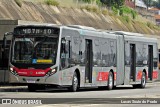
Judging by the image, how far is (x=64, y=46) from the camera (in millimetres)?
28469

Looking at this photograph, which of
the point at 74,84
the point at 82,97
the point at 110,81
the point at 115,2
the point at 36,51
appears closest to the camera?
the point at 82,97

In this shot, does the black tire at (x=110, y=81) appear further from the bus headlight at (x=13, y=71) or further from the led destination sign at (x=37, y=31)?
the bus headlight at (x=13, y=71)

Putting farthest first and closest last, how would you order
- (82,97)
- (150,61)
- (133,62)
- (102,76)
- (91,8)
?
(91,8), (150,61), (133,62), (102,76), (82,97)

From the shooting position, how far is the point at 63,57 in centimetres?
2839

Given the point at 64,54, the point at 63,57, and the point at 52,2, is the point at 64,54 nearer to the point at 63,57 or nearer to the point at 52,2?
the point at 63,57

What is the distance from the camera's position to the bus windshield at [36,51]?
2808cm

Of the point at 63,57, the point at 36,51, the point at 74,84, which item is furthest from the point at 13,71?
the point at 74,84

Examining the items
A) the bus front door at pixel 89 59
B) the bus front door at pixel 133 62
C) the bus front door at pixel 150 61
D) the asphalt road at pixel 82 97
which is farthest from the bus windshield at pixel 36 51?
the bus front door at pixel 150 61

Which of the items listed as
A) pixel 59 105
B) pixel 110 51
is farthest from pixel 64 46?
pixel 59 105

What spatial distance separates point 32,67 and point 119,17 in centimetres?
4974

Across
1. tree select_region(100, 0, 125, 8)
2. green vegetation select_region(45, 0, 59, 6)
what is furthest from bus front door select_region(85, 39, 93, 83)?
tree select_region(100, 0, 125, 8)

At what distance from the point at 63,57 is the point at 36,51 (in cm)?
124

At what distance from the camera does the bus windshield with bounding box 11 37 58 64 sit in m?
28.1

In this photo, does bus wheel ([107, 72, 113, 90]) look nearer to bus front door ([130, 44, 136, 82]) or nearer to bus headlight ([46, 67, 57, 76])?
bus front door ([130, 44, 136, 82])
